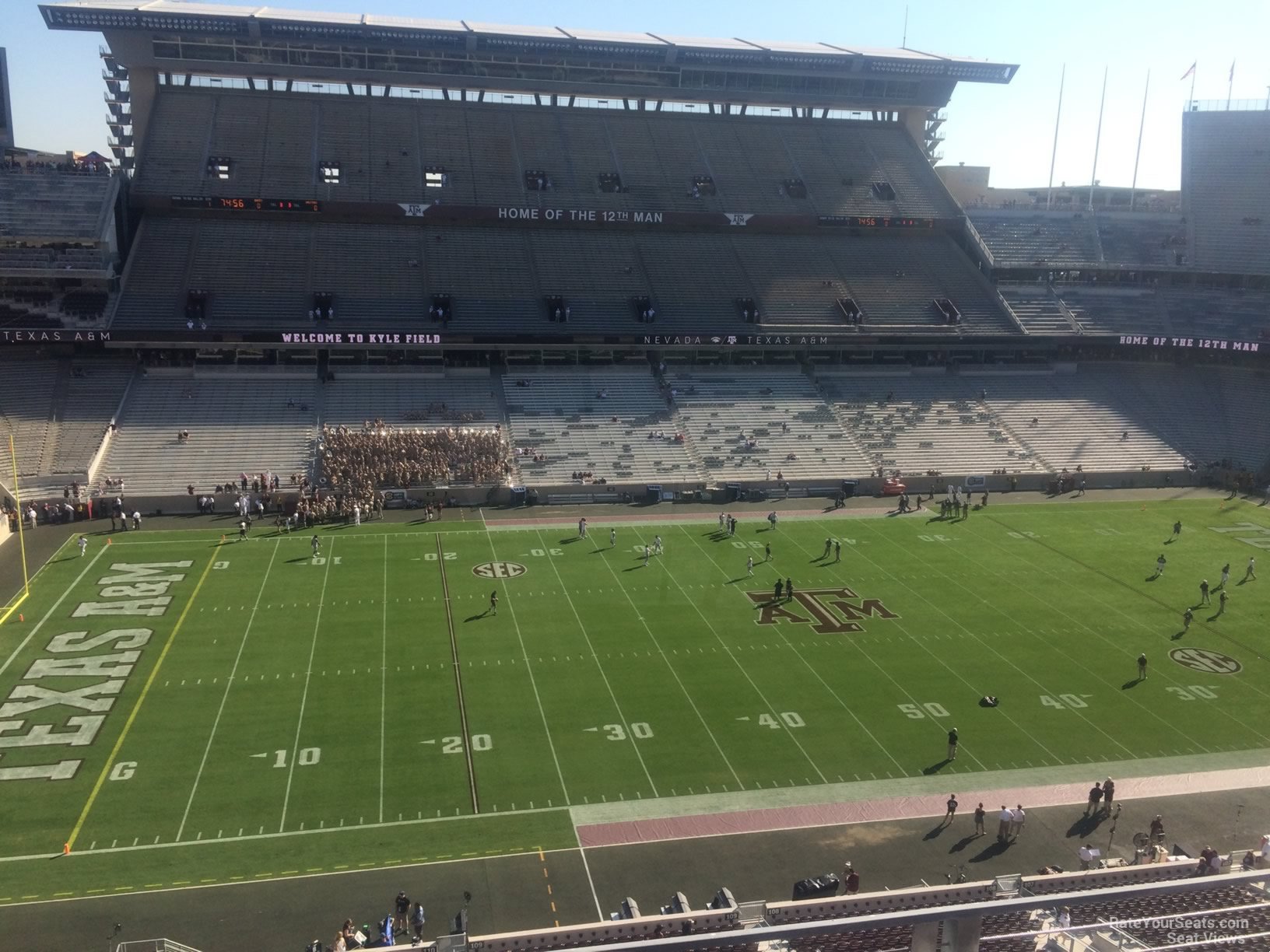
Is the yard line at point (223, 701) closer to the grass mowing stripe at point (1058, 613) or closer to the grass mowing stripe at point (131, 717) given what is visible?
the grass mowing stripe at point (131, 717)

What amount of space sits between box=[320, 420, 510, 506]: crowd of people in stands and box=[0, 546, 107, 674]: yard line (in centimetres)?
1048

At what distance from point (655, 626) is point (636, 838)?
36.0 ft

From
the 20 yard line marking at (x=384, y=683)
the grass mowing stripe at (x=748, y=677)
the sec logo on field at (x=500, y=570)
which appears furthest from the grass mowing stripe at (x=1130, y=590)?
the 20 yard line marking at (x=384, y=683)

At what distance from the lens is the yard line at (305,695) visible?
21.2m

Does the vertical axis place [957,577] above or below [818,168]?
below

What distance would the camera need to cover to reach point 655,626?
3114cm

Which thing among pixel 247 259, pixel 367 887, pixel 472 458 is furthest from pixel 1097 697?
pixel 247 259

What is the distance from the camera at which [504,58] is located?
65438 millimetres

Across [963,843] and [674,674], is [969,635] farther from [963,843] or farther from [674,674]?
[963,843]

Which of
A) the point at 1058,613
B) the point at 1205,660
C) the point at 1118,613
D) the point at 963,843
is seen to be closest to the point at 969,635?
the point at 1058,613

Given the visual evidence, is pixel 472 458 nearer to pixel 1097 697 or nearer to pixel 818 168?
pixel 1097 697

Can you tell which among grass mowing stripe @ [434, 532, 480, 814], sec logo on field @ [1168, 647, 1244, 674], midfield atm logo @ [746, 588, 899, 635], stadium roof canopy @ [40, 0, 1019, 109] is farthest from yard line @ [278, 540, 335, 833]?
stadium roof canopy @ [40, 0, 1019, 109]

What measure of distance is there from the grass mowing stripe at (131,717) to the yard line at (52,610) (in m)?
0.53

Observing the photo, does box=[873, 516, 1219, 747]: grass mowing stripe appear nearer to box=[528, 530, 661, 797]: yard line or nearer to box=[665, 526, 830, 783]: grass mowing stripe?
box=[665, 526, 830, 783]: grass mowing stripe
